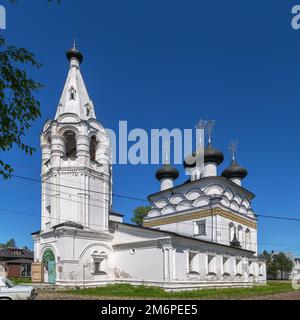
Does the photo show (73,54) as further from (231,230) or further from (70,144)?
(231,230)

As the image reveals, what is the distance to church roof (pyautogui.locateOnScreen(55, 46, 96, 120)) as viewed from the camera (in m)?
27.8

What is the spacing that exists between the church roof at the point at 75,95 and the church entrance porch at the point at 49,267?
9.73 metres

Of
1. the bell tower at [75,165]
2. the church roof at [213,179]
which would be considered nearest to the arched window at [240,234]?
the church roof at [213,179]

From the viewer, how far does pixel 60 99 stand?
29.0 meters

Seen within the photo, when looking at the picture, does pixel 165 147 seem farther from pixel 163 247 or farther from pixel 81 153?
pixel 163 247

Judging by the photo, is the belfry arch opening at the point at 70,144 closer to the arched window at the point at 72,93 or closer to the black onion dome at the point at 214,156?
the arched window at the point at 72,93

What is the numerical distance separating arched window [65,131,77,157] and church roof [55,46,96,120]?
1.66m

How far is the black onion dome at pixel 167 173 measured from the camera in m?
39.5

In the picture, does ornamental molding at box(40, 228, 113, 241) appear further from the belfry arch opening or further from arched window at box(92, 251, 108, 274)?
the belfry arch opening

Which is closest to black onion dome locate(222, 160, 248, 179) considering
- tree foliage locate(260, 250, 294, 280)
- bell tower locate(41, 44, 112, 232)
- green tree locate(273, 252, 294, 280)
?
bell tower locate(41, 44, 112, 232)

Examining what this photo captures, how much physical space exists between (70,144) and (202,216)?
13.1m

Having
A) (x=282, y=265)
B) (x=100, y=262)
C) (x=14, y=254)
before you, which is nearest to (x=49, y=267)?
(x=100, y=262)

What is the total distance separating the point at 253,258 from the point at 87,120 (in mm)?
20626
